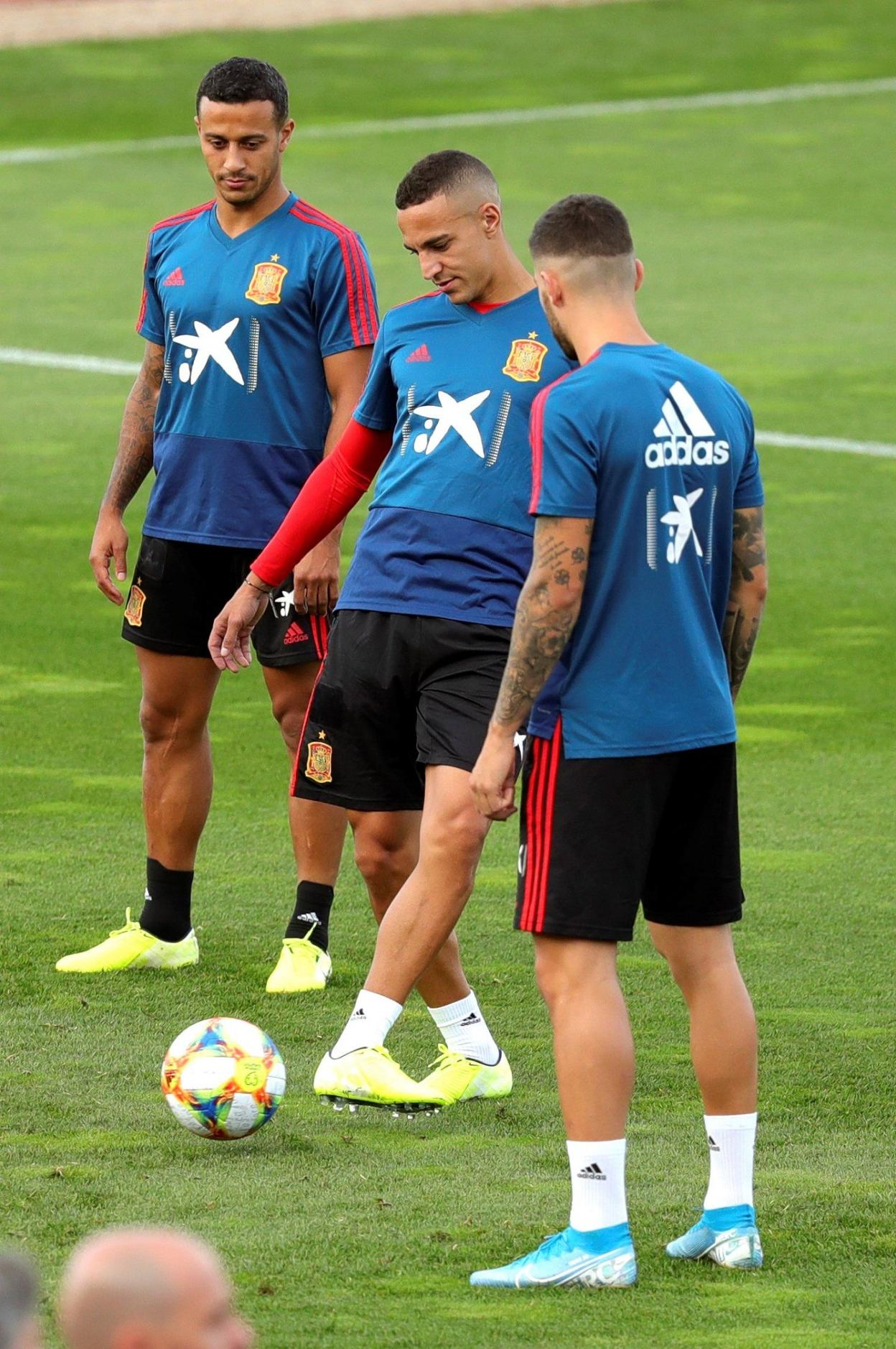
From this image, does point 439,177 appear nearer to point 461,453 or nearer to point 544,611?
point 461,453

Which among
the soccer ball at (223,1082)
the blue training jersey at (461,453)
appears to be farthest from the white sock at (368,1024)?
the blue training jersey at (461,453)

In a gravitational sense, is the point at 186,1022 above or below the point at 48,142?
below

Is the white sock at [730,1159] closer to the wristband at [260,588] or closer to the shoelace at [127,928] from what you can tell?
the wristband at [260,588]

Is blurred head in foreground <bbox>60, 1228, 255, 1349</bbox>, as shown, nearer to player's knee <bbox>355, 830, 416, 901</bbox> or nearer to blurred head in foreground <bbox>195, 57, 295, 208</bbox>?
player's knee <bbox>355, 830, 416, 901</bbox>

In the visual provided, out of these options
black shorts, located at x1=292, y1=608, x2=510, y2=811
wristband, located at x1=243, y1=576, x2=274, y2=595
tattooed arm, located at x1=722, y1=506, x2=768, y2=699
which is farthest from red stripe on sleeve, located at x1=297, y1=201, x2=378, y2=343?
tattooed arm, located at x1=722, y1=506, x2=768, y2=699

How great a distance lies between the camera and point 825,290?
20.8 meters

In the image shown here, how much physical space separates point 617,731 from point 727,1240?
990 mm

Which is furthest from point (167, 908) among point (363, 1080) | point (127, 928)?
point (363, 1080)

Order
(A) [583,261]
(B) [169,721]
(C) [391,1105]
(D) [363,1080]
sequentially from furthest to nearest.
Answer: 1. (B) [169,721]
2. (C) [391,1105]
3. (D) [363,1080]
4. (A) [583,261]

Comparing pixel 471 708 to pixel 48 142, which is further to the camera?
pixel 48 142

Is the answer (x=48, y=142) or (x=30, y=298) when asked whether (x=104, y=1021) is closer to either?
(x=30, y=298)

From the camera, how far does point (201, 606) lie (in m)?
6.76

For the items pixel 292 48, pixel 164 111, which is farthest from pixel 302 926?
pixel 292 48

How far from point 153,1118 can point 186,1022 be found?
0.81 meters
